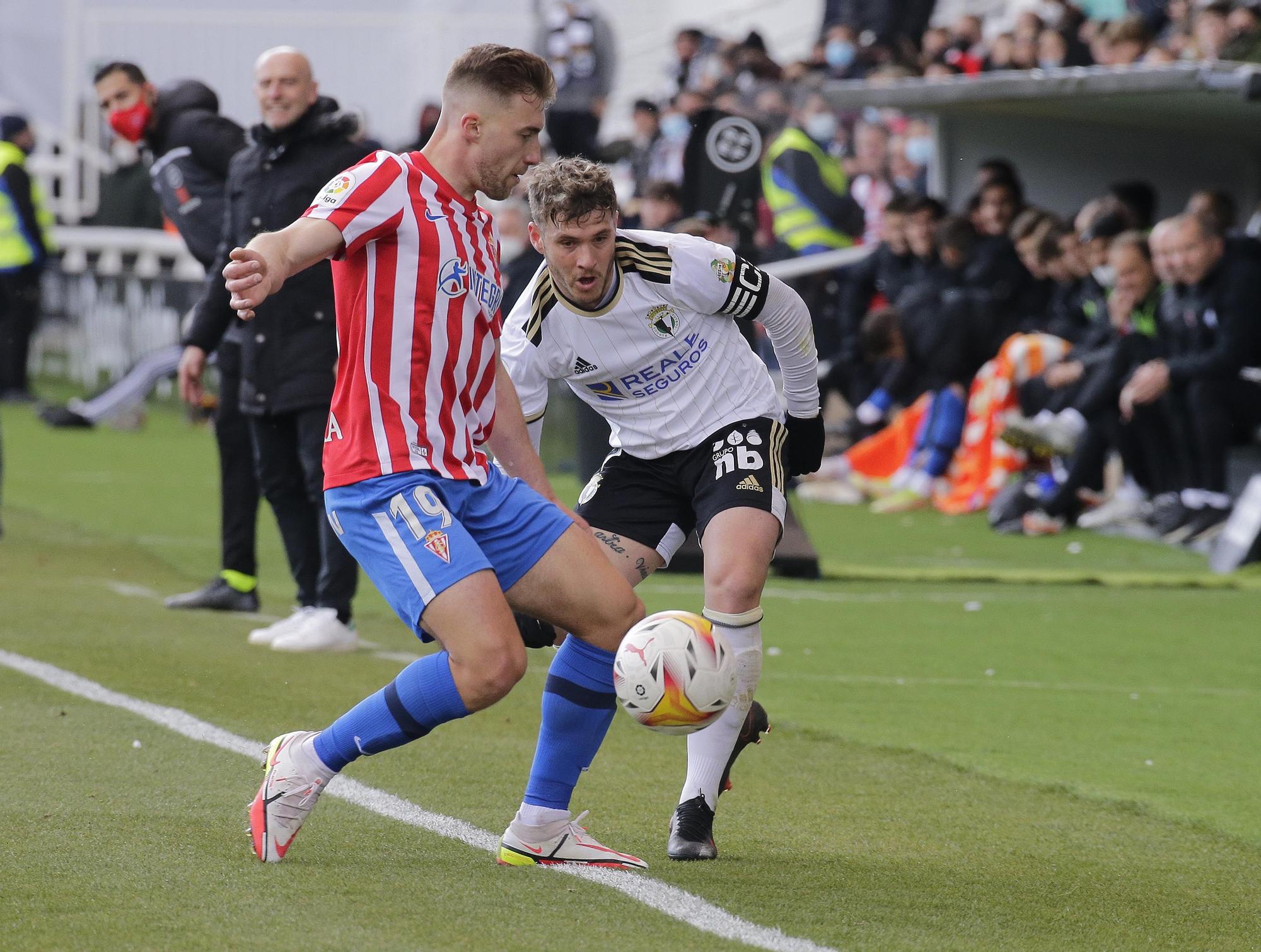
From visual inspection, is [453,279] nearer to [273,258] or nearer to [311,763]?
[273,258]

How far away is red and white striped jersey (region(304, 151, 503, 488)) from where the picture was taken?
4.27 meters

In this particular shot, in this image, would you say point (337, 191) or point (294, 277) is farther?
point (294, 277)

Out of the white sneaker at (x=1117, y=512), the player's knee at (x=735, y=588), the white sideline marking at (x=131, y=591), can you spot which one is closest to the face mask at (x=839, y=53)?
the white sneaker at (x=1117, y=512)

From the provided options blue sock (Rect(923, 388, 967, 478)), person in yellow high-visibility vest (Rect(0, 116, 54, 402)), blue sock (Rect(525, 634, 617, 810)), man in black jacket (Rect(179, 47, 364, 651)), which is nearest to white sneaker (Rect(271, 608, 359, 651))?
A: man in black jacket (Rect(179, 47, 364, 651))

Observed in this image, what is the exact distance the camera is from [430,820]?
4836mm

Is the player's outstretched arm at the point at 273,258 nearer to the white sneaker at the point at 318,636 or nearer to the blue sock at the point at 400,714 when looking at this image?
the blue sock at the point at 400,714

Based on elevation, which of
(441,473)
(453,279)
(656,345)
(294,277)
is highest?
(453,279)

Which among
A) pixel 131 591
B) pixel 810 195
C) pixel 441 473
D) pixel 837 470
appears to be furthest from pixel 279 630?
pixel 810 195

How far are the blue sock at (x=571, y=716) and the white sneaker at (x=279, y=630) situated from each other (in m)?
3.36

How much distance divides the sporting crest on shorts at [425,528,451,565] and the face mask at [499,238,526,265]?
33.2 ft

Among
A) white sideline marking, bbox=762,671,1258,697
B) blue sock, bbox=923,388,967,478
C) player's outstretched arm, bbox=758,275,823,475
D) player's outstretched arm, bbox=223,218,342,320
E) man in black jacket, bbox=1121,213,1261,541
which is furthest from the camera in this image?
blue sock, bbox=923,388,967,478

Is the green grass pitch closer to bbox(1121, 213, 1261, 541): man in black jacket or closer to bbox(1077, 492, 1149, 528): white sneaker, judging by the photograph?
bbox(1121, 213, 1261, 541): man in black jacket

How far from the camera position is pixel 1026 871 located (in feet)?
14.9

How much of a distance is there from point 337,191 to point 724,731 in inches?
69.8
